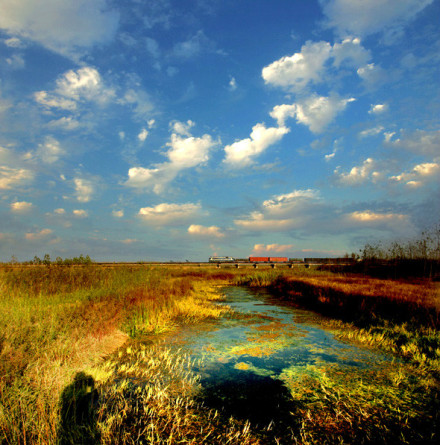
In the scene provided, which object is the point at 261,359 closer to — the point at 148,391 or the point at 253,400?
the point at 253,400

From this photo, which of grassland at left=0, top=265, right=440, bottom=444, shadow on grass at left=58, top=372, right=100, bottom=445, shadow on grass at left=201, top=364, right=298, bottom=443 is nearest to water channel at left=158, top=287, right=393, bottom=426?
shadow on grass at left=201, top=364, right=298, bottom=443

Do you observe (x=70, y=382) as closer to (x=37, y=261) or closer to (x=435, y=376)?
(x=435, y=376)

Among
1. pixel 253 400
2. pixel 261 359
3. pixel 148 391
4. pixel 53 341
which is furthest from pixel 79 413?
pixel 261 359

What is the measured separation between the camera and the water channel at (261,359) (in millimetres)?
4117

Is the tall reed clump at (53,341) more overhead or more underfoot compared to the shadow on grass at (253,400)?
more overhead

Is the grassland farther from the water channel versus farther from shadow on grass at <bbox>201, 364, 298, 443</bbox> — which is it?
the water channel

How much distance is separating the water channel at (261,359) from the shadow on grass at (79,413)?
62.0 inches

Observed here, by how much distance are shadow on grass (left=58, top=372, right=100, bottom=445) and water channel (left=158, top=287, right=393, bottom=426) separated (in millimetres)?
1576

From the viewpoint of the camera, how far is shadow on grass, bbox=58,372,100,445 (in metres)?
3.12

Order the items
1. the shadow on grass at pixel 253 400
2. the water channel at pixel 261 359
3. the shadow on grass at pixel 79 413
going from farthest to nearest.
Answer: the water channel at pixel 261 359
the shadow on grass at pixel 253 400
the shadow on grass at pixel 79 413

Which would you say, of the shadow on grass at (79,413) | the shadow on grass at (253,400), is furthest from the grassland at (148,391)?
the shadow on grass at (253,400)

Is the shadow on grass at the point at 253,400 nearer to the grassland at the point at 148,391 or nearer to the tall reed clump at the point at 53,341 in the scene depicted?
the grassland at the point at 148,391

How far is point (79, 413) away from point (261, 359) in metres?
3.53

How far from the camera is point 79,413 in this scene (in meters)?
3.68
